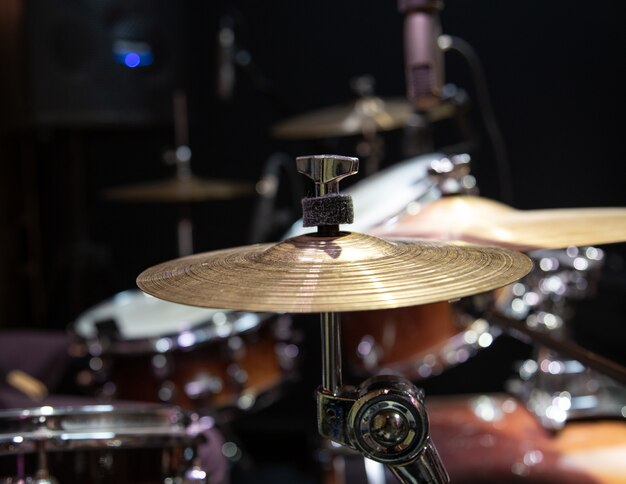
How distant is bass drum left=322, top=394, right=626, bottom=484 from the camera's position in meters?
1.27

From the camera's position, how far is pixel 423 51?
122 centimetres

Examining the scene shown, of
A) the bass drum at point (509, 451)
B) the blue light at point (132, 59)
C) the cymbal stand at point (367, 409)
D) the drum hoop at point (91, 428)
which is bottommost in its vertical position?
the bass drum at point (509, 451)

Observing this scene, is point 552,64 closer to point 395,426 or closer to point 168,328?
point 168,328

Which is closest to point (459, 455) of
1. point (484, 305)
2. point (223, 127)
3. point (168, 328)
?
point (484, 305)

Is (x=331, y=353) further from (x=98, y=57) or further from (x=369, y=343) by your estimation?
→ (x=98, y=57)

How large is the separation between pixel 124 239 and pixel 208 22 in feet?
2.99

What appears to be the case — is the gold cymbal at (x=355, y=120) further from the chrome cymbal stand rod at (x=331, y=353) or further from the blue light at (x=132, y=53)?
the chrome cymbal stand rod at (x=331, y=353)

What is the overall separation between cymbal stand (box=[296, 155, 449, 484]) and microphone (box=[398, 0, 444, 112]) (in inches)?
19.3

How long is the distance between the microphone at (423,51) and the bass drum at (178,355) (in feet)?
2.74

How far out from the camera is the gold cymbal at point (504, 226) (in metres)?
0.89

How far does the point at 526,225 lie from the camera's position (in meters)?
1.00

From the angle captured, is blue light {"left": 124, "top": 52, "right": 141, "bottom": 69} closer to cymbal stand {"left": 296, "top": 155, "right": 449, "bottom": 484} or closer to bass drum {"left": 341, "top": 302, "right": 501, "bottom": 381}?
bass drum {"left": 341, "top": 302, "right": 501, "bottom": 381}

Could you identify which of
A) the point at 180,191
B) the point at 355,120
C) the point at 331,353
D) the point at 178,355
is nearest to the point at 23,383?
the point at 178,355

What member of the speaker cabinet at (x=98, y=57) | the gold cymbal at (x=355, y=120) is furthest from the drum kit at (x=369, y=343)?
the speaker cabinet at (x=98, y=57)
